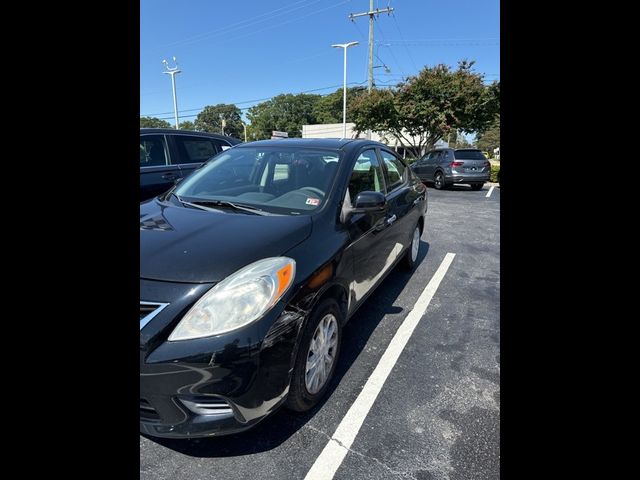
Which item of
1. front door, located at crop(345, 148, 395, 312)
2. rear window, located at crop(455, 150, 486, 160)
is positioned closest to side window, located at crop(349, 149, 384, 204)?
front door, located at crop(345, 148, 395, 312)

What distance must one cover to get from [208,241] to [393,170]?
2.60 metres

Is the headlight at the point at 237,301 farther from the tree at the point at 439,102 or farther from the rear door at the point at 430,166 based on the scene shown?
the tree at the point at 439,102

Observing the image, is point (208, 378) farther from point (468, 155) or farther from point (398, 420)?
point (468, 155)

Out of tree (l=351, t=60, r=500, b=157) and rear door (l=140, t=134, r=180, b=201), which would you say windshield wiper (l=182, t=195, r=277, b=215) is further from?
tree (l=351, t=60, r=500, b=157)

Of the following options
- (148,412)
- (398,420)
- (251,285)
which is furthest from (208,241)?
(398,420)

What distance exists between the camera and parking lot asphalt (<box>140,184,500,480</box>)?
1877 millimetres

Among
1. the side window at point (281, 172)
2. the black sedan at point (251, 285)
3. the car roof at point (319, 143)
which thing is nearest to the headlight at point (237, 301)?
the black sedan at point (251, 285)

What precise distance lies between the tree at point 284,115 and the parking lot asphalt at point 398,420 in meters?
76.4

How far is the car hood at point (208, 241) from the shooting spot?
1.91m

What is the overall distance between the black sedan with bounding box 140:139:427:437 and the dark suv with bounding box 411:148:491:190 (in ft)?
38.3
